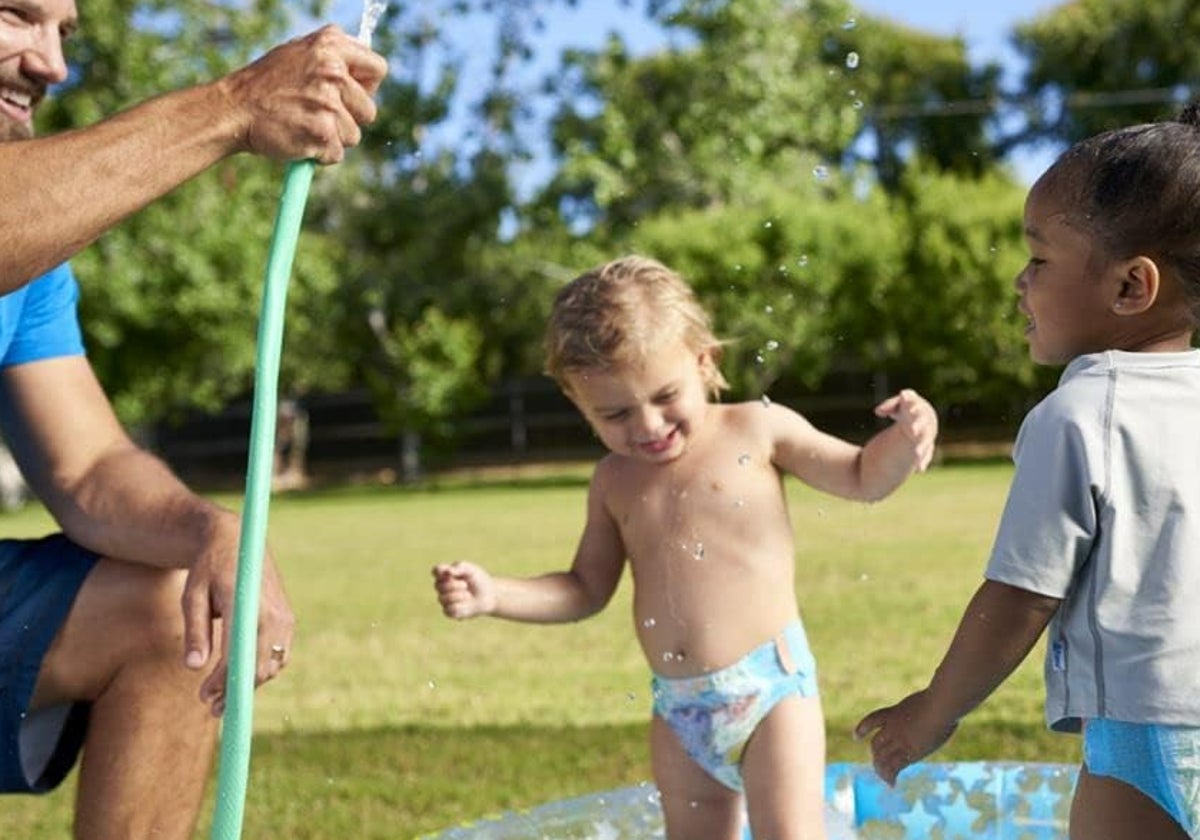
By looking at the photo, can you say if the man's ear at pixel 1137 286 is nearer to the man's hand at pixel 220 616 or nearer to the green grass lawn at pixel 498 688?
the man's hand at pixel 220 616

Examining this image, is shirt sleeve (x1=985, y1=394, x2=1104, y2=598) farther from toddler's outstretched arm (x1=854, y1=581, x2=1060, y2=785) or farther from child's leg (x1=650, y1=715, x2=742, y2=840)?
child's leg (x1=650, y1=715, x2=742, y2=840)

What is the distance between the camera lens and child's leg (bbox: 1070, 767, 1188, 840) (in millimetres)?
2221

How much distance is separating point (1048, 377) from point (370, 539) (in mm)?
7632

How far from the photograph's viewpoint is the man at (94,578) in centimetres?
261

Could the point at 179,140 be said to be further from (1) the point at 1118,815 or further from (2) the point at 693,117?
(2) the point at 693,117

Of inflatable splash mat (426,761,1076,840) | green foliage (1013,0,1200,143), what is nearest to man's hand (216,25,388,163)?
inflatable splash mat (426,761,1076,840)

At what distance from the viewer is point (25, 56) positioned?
9.55 ft

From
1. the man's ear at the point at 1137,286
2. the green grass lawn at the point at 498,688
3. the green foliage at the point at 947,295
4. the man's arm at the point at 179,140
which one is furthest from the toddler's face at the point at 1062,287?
the green foliage at the point at 947,295

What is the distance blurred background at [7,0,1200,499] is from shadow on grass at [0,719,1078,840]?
46.4 ft

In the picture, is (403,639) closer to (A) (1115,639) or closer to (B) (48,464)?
(B) (48,464)

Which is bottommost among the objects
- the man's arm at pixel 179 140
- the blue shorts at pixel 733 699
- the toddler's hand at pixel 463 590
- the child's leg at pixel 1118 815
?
the blue shorts at pixel 733 699

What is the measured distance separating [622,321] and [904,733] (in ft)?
3.82

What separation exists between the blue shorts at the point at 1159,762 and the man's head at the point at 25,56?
72.7 inches

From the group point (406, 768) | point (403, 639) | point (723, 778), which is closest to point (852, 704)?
point (406, 768)
